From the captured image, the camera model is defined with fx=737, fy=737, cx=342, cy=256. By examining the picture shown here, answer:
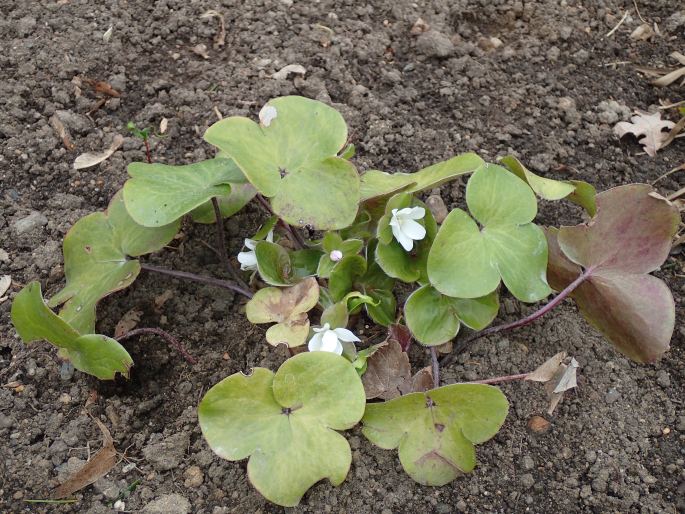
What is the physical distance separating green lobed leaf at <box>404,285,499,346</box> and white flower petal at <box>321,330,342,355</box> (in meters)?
0.18

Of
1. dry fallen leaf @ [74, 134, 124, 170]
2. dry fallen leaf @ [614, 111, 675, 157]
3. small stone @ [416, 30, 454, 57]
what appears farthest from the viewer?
small stone @ [416, 30, 454, 57]

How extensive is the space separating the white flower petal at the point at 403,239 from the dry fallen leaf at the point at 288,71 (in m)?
0.91

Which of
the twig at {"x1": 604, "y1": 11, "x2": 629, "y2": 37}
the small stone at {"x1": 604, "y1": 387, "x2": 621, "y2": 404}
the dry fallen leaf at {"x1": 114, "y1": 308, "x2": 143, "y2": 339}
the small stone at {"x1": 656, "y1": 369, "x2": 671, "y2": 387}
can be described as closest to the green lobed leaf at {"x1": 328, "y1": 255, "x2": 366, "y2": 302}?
the dry fallen leaf at {"x1": 114, "y1": 308, "x2": 143, "y2": 339}

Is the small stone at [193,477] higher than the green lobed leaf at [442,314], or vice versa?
the green lobed leaf at [442,314]

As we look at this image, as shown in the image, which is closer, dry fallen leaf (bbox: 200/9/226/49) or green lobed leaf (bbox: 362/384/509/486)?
green lobed leaf (bbox: 362/384/509/486)

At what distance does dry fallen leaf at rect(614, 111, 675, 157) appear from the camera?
2316 millimetres

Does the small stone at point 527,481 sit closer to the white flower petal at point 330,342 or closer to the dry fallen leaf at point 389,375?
the dry fallen leaf at point 389,375

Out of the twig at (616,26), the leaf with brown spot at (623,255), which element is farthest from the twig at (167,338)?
the twig at (616,26)

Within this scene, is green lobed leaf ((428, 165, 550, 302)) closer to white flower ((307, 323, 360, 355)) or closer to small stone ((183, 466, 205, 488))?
white flower ((307, 323, 360, 355))

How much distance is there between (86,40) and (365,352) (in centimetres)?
153

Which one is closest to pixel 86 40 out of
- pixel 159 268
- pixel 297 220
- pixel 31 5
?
pixel 31 5

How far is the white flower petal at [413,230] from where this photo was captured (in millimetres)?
1720

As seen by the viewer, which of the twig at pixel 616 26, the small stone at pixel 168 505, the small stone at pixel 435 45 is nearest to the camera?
the small stone at pixel 168 505

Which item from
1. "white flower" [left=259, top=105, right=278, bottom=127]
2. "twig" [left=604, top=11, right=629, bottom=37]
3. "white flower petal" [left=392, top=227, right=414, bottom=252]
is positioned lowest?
"twig" [left=604, top=11, right=629, bottom=37]
